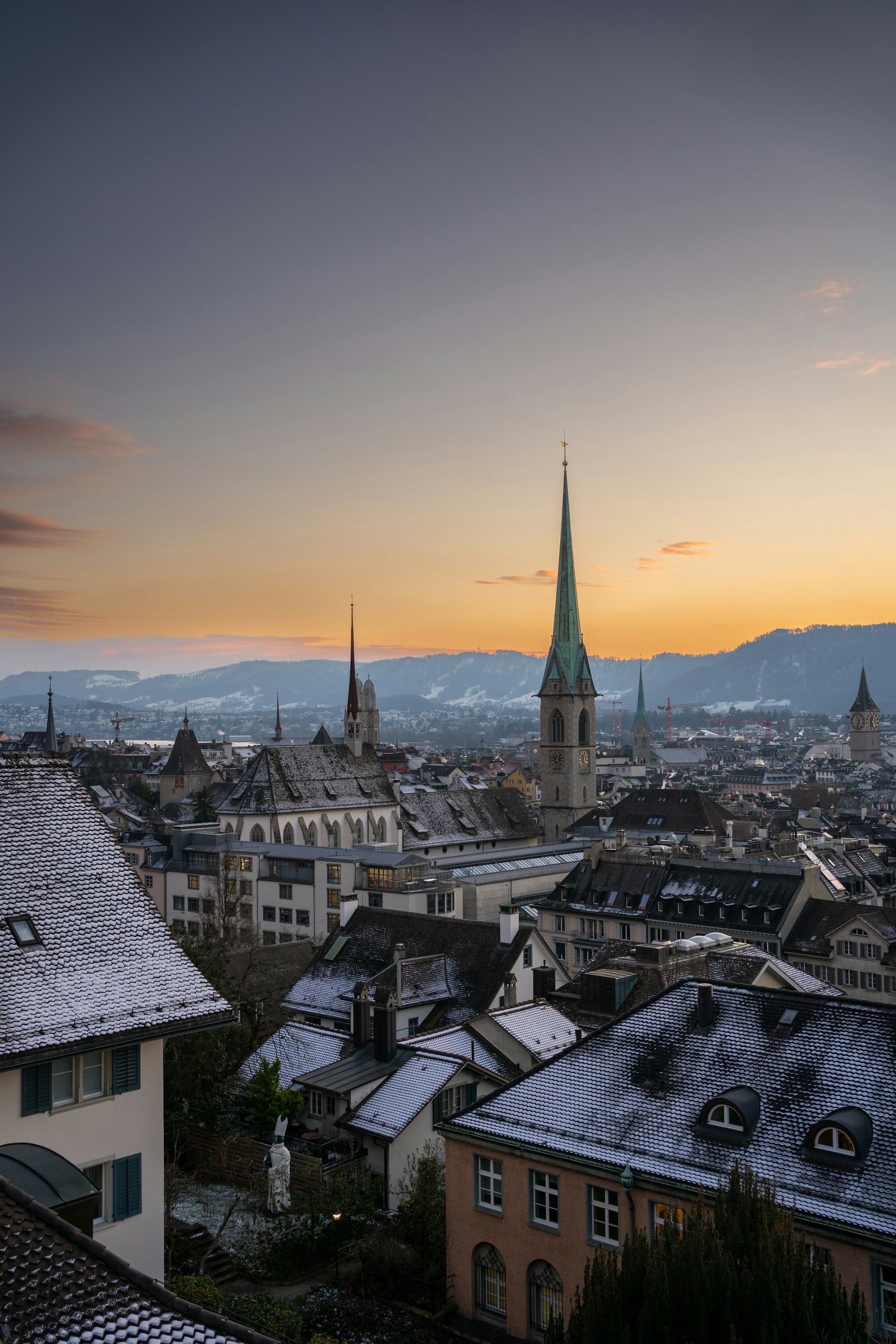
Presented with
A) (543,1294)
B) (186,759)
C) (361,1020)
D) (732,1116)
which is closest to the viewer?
(732,1116)

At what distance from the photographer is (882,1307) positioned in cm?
1719

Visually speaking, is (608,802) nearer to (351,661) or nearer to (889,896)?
(351,661)

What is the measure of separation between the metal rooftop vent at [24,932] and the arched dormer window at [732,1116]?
479 inches

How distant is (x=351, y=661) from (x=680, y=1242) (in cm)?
11982

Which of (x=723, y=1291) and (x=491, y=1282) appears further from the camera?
(x=491, y=1282)

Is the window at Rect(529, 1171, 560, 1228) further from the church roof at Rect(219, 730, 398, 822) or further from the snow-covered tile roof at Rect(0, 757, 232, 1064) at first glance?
the church roof at Rect(219, 730, 398, 822)

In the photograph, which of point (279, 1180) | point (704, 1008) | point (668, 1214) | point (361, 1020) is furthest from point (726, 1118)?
point (361, 1020)

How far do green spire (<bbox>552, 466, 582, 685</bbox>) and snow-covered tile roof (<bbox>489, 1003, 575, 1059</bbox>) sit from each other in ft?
281

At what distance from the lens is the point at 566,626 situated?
122 meters

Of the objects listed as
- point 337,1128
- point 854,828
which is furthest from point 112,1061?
point 854,828

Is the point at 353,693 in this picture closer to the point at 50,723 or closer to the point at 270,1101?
the point at 50,723

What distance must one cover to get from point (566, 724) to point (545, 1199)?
313 feet

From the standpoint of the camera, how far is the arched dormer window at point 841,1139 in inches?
717

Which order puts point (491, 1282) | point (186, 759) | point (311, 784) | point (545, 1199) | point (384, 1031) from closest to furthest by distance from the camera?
point (545, 1199), point (491, 1282), point (384, 1031), point (311, 784), point (186, 759)
